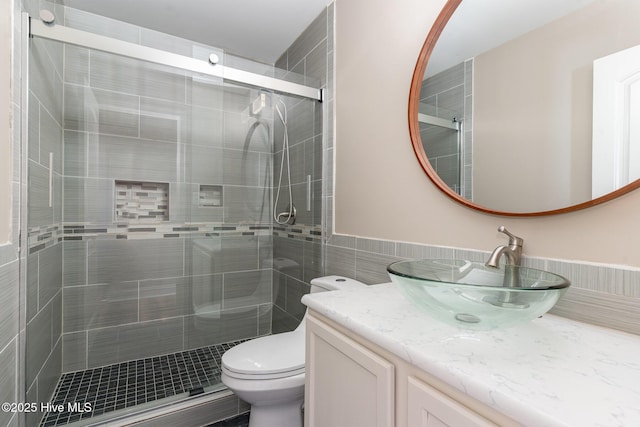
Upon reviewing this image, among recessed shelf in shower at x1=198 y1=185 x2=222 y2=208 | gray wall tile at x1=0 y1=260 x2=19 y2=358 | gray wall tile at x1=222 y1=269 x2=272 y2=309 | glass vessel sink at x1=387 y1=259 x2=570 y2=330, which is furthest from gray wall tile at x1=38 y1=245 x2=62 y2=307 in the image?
glass vessel sink at x1=387 y1=259 x2=570 y2=330

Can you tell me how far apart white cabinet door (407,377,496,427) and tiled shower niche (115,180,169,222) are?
194 centimetres

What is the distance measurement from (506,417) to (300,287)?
5.58 feet

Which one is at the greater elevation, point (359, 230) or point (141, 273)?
point (359, 230)

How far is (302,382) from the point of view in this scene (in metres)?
1.27

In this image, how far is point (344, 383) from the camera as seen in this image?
2.53ft

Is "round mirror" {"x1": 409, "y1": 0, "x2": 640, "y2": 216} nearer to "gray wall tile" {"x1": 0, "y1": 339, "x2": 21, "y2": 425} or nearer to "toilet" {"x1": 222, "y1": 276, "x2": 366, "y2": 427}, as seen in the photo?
"toilet" {"x1": 222, "y1": 276, "x2": 366, "y2": 427}

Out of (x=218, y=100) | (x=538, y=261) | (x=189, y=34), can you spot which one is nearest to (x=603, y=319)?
(x=538, y=261)

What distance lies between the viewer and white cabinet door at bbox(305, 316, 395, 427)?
653 millimetres

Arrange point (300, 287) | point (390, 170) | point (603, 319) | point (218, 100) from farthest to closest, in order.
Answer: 1. point (300, 287)
2. point (218, 100)
3. point (390, 170)
4. point (603, 319)

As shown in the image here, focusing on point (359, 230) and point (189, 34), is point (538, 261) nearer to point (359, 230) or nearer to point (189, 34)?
point (359, 230)

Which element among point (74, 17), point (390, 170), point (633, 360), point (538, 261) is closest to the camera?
point (633, 360)

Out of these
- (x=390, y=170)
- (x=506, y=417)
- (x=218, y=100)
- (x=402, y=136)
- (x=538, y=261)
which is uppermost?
(x=218, y=100)

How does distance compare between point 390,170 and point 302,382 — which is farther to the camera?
point 390,170

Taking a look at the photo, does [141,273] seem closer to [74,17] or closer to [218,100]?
[218,100]
